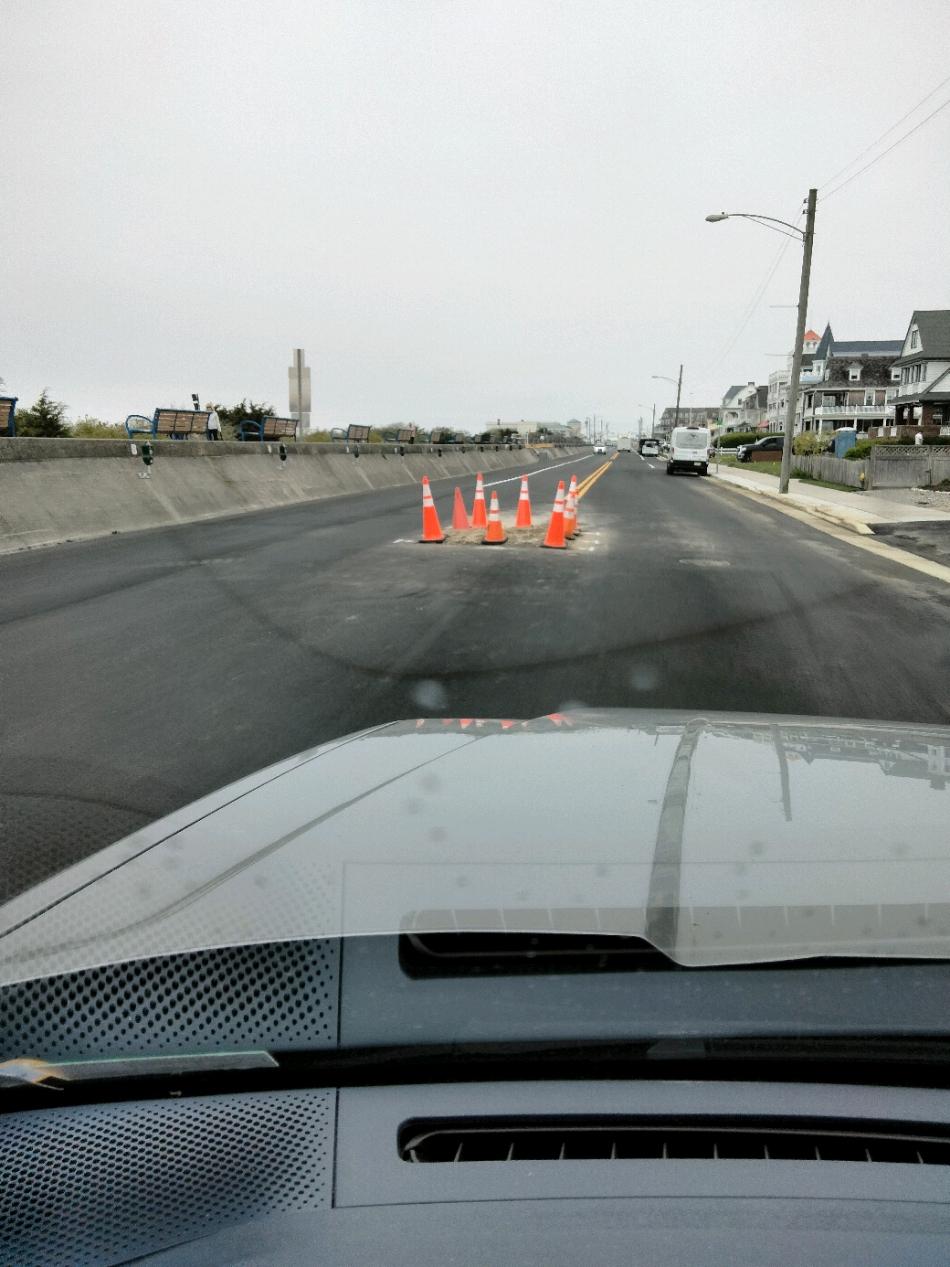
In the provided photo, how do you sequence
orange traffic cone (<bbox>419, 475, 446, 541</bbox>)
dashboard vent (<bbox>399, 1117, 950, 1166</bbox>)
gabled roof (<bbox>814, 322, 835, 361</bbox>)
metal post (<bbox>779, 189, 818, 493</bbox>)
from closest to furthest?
dashboard vent (<bbox>399, 1117, 950, 1166</bbox>)
orange traffic cone (<bbox>419, 475, 446, 541</bbox>)
metal post (<bbox>779, 189, 818, 493</bbox>)
gabled roof (<bbox>814, 322, 835, 361</bbox>)

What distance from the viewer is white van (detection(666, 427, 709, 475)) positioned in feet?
156

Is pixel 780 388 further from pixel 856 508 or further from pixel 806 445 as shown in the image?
pixel 856 508

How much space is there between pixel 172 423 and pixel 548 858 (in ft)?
77.2

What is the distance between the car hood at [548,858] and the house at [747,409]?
145 metres

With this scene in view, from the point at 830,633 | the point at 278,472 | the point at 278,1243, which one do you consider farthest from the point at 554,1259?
the point at 278,472

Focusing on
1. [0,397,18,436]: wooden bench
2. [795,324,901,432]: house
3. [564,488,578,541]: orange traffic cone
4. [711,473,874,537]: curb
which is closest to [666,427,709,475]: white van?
[711,473,874,537]: curb

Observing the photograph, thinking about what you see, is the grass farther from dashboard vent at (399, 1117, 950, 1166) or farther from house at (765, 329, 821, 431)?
house at (765, 329, 821, 431)

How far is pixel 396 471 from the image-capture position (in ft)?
114

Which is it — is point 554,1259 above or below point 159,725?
above

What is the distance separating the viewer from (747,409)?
165500mm

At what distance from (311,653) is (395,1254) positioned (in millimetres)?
6598

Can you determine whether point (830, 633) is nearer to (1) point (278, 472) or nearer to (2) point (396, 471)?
(1) point (278, 472)

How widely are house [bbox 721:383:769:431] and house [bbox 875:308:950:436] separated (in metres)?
64.5

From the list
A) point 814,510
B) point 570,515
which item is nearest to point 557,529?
point 570,515
